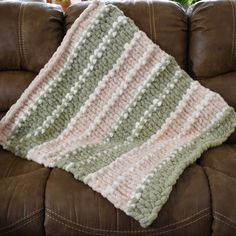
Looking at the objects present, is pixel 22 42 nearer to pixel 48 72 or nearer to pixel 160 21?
pixel 48 72

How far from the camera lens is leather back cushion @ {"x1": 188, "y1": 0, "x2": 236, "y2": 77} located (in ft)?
5.27

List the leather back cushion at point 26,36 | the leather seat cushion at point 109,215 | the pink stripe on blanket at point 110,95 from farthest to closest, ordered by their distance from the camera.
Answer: the leather back cushion at point 26,36 < the pink stripe on blanket at point 110,95 < the leather seat cushion at point 109,215

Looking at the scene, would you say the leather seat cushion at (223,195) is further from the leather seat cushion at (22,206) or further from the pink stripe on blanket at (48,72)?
the pink stripe on blanket at (48,72)

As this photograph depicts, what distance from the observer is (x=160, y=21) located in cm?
162

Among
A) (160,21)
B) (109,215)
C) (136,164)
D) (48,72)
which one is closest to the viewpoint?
(109,215)

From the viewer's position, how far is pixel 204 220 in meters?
1.17

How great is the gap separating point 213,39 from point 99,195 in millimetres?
913

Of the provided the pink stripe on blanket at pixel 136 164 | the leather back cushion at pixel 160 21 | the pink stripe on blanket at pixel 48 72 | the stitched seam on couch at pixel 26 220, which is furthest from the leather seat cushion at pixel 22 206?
the leather back cushion at pixel 160 21

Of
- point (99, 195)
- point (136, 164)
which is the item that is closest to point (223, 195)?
point (136, 164)

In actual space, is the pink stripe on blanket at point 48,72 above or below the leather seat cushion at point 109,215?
above

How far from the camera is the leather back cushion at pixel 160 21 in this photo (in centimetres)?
161

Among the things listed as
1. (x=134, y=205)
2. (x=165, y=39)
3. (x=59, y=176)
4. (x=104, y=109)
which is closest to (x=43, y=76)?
(x=104, y=109)

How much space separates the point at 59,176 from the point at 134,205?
0.30 metres

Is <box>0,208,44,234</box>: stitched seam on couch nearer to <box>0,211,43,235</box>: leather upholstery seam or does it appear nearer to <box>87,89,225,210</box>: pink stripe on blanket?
<box>0,211,43,235</box>: leather upholstery seam
